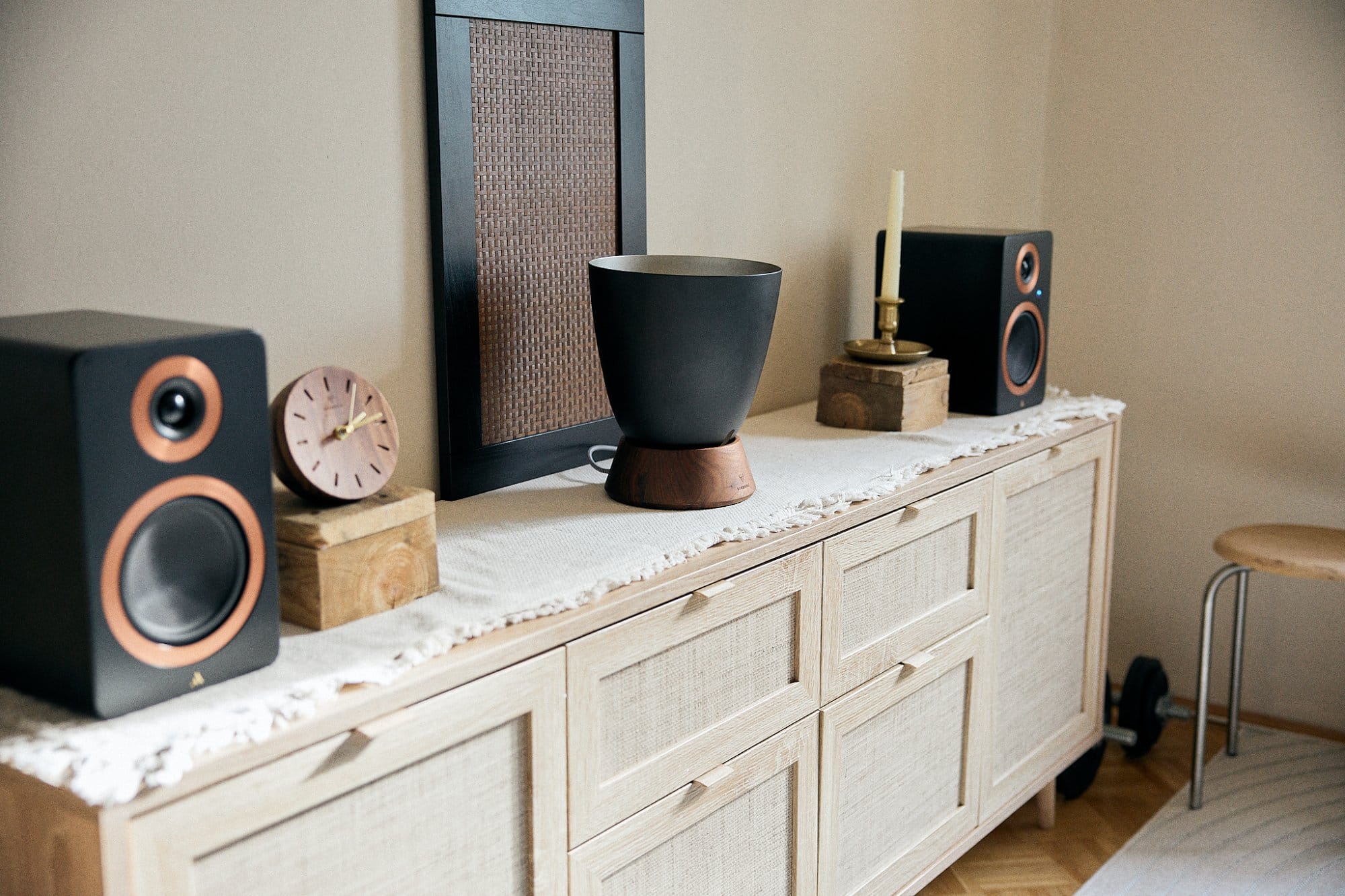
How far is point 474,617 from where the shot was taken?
1.20 metres

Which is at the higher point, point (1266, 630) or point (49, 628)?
point (49, 628)

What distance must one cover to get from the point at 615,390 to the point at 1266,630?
1935 millimetres

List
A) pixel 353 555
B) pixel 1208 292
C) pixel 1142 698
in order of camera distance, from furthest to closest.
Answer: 1. pixel 1208 292
2. pixel 1142 698
3. pixel 353 555

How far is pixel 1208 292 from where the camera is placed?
9.11ft

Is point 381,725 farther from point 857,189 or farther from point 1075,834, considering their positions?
point 1075,834

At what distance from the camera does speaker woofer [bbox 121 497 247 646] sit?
97 cm

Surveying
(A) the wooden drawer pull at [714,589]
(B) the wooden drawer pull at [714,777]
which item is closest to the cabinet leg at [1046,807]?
(B) the wooden drawer pull at [714,777]

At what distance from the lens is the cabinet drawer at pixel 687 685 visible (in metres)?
1.29

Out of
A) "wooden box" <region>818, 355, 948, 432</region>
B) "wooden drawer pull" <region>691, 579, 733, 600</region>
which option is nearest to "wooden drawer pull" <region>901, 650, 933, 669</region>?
"wooden box" <region>818, 355, 948, 432</region>

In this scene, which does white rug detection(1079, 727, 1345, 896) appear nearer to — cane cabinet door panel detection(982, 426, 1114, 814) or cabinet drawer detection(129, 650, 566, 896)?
cane cabinet door panel detection(982, 426, 1114, 814)

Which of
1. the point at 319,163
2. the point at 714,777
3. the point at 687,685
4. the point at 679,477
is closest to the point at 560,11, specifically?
the point at 319,163

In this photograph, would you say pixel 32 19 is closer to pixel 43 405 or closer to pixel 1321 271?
pixel 43 405

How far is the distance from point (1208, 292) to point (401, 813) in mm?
2296

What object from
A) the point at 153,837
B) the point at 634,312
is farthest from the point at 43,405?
the point at 634,312
